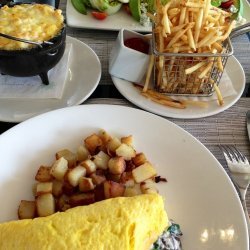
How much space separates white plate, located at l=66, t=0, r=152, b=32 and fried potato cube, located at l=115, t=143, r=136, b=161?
2.35 feet

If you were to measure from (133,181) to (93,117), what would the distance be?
0.79 ft

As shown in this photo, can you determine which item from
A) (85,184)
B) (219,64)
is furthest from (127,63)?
(85,184)

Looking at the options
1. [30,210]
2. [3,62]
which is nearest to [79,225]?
[30,210]

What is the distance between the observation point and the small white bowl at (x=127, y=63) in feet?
4.11

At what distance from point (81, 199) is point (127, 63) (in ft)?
1.84

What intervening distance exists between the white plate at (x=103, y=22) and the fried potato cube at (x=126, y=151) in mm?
717

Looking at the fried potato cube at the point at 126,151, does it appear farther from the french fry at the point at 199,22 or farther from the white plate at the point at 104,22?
the white plate at the point at 104,22

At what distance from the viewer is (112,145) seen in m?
1.01

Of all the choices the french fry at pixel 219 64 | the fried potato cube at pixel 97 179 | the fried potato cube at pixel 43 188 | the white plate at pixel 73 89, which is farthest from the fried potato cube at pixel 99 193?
the french fry at pixel 219 64

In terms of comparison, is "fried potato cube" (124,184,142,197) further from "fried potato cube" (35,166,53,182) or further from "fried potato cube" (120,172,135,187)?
"fried potato cube" (35,166,53,182)

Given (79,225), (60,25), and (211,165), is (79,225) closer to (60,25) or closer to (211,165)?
(211,165)

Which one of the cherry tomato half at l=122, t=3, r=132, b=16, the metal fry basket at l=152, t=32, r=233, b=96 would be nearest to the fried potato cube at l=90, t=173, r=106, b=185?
the metal fry basket at l=152, t=32, r=233, b=96

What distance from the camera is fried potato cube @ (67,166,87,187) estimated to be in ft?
3.00

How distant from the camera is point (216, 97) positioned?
4.20 ft
